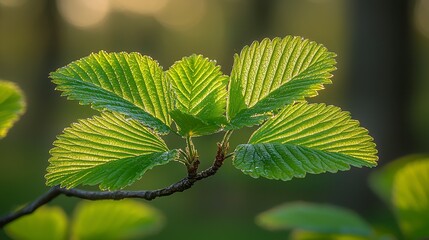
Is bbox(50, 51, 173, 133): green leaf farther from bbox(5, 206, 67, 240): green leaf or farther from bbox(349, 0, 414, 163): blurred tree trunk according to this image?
bbox(349, 0, 414, 163): blurred tree trunk

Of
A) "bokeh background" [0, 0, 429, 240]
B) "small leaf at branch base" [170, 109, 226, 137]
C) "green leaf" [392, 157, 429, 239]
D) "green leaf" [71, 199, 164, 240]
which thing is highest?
"small leaf at branch base" [170, 109, 226, 137]

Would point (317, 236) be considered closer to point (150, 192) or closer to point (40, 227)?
point (40, 227)

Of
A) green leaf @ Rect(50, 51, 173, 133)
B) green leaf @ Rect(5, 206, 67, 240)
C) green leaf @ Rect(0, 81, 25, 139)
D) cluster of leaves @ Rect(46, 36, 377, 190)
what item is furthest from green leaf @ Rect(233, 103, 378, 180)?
green leaf @ Rect(5, 206, 67, 240)

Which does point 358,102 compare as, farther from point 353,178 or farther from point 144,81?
point 144,81

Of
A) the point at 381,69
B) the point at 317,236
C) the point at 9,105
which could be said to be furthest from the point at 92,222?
the point at 381,69

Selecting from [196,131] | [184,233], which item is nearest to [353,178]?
[184,233]

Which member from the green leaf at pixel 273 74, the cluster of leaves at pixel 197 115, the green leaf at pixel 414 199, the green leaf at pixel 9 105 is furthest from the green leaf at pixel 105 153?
the green leaf at pixel 414 199
